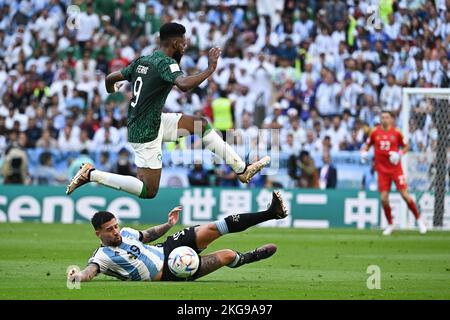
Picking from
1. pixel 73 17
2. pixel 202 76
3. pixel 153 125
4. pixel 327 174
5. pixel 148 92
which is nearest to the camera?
pixel 202 76

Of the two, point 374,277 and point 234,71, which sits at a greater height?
point 234,71

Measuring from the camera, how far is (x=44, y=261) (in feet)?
49.9

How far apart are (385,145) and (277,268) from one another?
8490 mm

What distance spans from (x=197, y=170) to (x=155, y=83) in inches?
493

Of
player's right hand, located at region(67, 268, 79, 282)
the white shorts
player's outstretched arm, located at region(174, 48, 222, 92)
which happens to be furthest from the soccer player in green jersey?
player's right hand, located at region(67, 268, 79, 282)

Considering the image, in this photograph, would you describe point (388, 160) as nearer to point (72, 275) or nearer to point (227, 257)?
point (227, 257)

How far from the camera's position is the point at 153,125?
13.6 meters

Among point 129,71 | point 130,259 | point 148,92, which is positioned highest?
point 129,71

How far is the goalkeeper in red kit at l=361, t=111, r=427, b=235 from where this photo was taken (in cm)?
2247

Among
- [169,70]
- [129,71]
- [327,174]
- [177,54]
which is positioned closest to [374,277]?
[169,70]

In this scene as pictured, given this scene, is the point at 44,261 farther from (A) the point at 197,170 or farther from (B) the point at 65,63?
(B) the point at 65,63

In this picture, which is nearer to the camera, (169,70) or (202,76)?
(202,76)

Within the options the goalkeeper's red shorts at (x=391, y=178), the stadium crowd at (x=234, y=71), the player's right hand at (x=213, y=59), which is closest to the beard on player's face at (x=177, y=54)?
the player's right hand at (x=213, y=59)

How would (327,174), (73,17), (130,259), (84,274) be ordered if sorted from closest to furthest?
(84,274) < (130,259) < (327,174) < (73,17)
